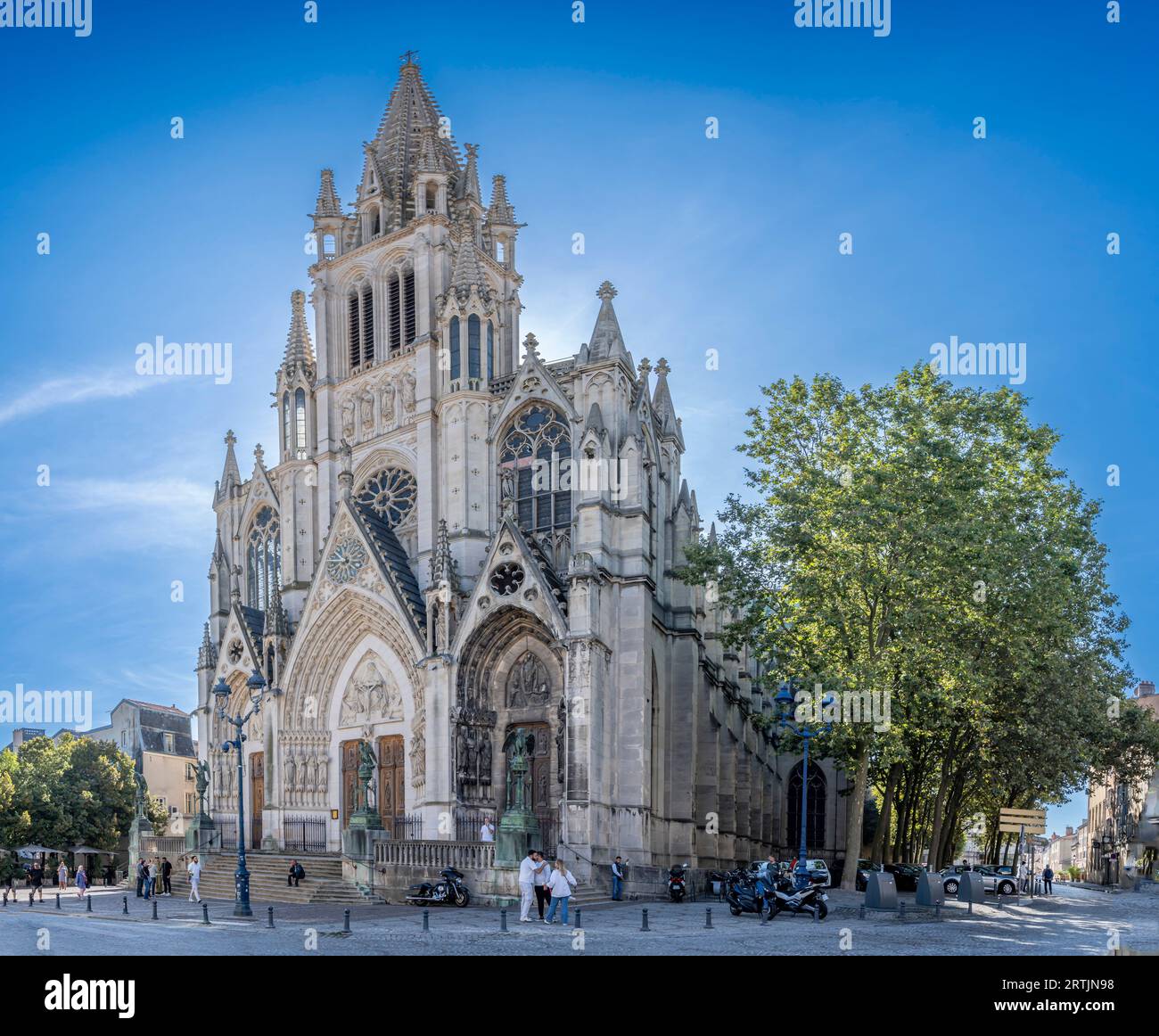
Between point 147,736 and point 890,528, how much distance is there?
6005 centimetres

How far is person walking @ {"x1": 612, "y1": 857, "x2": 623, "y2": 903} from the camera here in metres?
31.0

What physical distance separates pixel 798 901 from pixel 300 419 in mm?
29243

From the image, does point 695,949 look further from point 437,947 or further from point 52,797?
point 52,797

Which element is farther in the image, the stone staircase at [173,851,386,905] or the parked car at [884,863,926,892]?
the parked car at [884,863,926,892]

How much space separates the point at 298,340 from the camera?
1821 inches

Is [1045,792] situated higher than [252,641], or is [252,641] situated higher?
[252,641]

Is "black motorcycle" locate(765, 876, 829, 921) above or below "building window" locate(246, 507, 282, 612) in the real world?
below

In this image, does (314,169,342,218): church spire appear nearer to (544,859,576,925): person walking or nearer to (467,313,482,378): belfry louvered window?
(467,313,482,378): belfry louvered window

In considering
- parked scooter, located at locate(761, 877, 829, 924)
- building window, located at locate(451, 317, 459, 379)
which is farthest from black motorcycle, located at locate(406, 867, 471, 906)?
building window, located at locate(451, 317, 459, 379)

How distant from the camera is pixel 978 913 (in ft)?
89.9

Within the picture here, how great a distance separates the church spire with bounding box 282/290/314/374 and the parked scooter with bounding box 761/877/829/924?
29631 mm

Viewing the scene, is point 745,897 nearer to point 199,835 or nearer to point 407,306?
point 199,835
